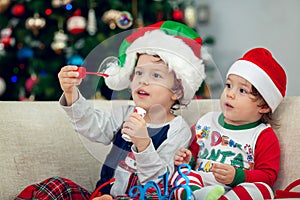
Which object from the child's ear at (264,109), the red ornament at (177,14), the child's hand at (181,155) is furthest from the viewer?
the red ornament at (177,14)

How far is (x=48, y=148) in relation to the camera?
1.59m

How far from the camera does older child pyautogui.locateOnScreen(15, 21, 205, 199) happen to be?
1105 mm

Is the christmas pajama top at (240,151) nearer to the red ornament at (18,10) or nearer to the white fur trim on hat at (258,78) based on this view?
the white fur trim on hat at (258,78)

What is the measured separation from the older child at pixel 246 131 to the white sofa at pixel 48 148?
55 millimetres

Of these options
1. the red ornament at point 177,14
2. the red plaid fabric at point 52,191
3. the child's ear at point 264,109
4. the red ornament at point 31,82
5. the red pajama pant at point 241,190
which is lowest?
the red ornament at point 31,82

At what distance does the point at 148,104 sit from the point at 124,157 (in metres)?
0.16

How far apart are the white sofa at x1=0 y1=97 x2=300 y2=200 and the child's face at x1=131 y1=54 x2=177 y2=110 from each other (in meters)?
0.47

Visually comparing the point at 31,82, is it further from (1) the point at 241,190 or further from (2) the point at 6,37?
(1) the point at 241,190

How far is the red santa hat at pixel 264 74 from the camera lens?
1393mm

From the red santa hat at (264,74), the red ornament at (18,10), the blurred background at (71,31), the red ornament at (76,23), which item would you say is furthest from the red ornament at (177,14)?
the red santa hat at (264,74)

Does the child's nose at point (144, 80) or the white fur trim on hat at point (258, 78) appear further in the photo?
the white fur trim on hat at point (258, 78)

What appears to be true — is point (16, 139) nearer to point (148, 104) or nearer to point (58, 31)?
point (148, 104)

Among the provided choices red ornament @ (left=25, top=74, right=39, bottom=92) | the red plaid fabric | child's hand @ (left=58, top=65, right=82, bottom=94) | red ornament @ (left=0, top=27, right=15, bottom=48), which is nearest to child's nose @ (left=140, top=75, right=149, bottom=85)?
child's hand @ (left=58, top=65, right=82, bottom=94)

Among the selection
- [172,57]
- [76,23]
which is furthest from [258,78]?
[76,23]
